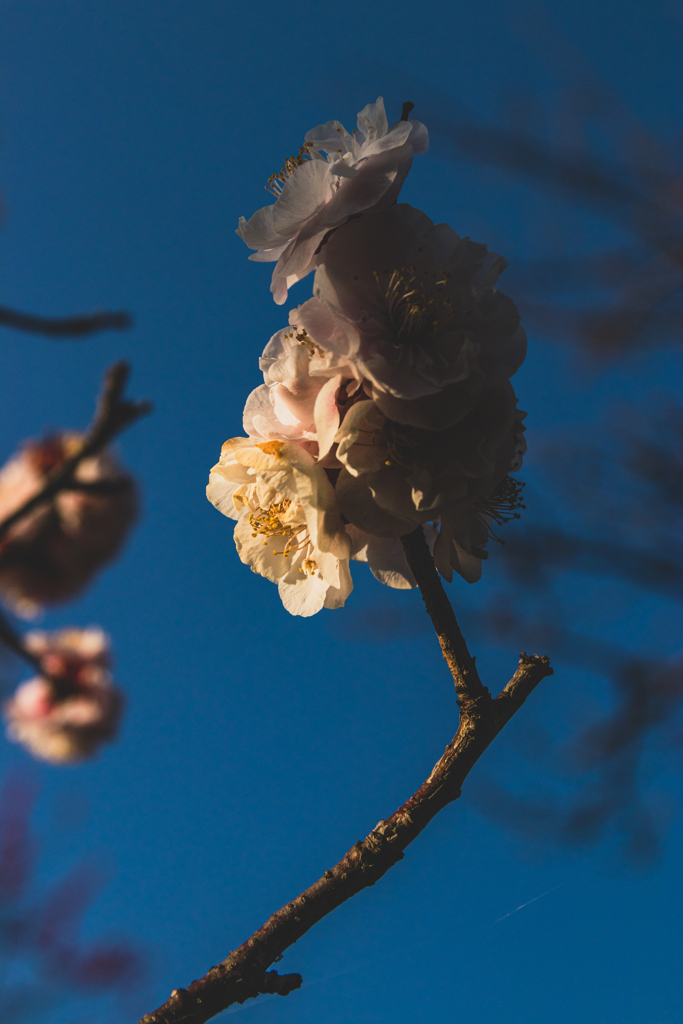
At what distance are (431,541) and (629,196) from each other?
176 centimetres

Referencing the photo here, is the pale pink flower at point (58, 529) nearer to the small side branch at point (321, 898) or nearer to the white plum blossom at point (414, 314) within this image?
the white plum blossom at point (414, 314)

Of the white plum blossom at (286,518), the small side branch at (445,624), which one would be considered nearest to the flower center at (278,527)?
the white plum blossom at (286,518)

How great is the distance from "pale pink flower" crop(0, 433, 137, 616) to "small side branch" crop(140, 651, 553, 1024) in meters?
0.38

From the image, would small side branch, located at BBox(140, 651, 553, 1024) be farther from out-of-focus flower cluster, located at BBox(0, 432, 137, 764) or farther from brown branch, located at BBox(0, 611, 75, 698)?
brown branch, located at BBox(0, 611, 75, 698)

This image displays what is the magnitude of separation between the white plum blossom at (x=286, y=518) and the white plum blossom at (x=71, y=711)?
350 mm

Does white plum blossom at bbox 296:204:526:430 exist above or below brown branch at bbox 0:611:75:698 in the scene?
above

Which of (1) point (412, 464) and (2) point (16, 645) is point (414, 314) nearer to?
(1) point (412, 464)

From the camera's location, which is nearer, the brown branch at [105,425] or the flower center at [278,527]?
the brown branch at [105,425]

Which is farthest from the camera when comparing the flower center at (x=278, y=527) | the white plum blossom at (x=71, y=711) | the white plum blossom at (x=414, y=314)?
the white plum blossom at (x=71, y=711)

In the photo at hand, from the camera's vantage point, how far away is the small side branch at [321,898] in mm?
583

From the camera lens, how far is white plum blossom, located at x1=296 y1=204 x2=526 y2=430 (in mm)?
544

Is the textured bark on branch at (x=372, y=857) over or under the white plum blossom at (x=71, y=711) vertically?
under

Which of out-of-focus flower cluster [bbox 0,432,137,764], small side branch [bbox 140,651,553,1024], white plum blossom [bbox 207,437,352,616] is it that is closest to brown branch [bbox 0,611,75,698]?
out-of-focus flower cluster [bbox 0,432,137,764]

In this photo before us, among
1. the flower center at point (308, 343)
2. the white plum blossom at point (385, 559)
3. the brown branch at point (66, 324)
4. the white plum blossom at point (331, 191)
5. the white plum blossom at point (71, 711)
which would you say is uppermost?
the white plum blossom at point (71, 711)
